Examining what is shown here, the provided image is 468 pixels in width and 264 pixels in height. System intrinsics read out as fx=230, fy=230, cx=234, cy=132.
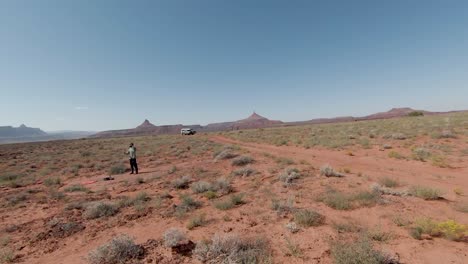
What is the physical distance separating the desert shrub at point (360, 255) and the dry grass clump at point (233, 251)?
1.27 metres

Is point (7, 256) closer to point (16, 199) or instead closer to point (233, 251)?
point (233, 251)

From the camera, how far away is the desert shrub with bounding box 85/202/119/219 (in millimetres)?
7711

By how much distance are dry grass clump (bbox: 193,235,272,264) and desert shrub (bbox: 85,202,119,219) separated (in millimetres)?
4503

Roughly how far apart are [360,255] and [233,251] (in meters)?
2.28

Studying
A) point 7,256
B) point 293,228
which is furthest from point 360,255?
point 7,256

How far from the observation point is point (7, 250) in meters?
5.63

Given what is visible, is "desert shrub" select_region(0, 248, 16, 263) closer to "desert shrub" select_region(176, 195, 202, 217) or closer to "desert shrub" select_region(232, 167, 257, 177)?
"desert shrub" select_region(176, 195, 202, 217)

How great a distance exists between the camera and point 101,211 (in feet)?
25.8

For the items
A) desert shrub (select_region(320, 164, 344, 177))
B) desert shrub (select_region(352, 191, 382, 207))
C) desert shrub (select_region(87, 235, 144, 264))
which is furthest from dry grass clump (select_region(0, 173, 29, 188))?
desert shrub (select_region(352, 191, 382, 207))

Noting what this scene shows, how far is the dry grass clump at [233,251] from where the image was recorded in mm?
4402

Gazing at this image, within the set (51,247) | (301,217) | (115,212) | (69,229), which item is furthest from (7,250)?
(301,217)

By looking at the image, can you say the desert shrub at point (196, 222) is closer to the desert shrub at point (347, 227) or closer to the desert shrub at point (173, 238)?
the desert shrub at point (173, 238)

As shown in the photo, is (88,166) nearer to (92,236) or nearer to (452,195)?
(92,236)

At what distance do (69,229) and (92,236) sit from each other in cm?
109
